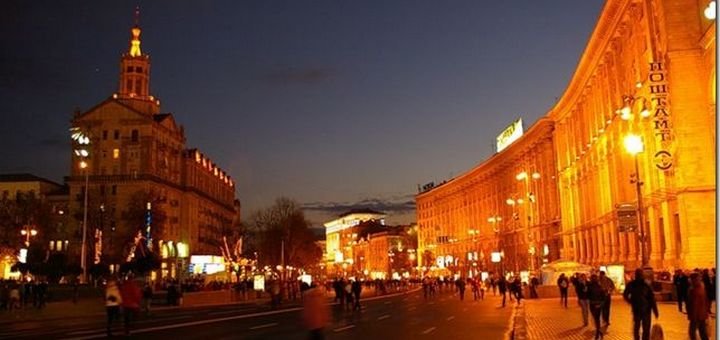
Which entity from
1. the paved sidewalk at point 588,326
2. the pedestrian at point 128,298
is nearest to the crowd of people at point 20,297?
the pedestrian at point 128,298

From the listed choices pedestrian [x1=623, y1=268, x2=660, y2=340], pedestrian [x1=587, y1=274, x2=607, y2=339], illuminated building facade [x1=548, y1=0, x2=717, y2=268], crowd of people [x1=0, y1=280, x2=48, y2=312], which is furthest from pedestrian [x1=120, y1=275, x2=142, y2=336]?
crowd of people [x1=0, y1=280, x2=48, y2=312]

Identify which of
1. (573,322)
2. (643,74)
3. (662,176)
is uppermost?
(643,74)

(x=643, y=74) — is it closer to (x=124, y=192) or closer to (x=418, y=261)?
(x=124, y=192)

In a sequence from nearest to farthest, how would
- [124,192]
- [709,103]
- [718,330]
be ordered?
[718,330] < [709,103] < [124,192]

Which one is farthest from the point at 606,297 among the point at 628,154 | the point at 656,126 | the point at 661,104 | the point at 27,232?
the point at 27,232

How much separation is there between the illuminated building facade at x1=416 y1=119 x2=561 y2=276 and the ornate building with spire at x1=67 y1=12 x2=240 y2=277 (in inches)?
1952

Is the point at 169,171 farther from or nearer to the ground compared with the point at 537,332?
farther from the ground

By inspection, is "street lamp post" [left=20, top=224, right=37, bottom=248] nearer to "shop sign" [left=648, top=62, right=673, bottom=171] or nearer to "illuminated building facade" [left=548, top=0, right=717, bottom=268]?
"illuminated building facade" [left=548, top=0, right=717, bottom=268]

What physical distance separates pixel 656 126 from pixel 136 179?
77.1 meters

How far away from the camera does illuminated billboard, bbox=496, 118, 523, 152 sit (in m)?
126

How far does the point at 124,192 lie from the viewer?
336 ft

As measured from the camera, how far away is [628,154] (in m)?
60.3

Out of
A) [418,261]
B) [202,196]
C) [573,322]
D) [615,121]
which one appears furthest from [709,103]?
[418,261]

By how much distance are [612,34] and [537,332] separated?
47.3 metres
